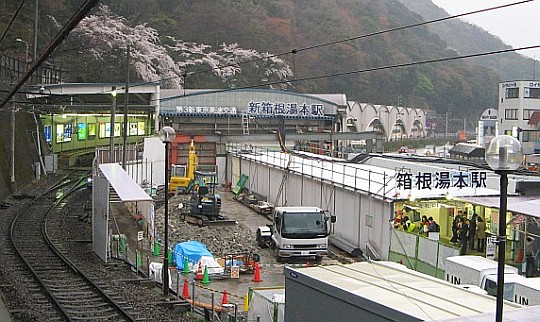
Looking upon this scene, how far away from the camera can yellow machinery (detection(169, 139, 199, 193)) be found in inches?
1125

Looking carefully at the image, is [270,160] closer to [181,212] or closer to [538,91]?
[181,212]

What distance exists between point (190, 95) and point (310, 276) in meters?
34.9

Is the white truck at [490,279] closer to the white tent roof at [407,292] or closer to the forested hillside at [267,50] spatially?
the white tent roof at [407,292]

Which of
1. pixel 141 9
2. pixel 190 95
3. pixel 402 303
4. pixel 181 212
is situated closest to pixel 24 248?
pixel 181 212

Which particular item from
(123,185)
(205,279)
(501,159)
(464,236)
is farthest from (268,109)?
(501,159)

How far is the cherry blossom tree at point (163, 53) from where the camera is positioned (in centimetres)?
5225

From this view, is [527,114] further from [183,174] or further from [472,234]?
[472,234]

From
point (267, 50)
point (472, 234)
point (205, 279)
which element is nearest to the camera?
point (205, 279)

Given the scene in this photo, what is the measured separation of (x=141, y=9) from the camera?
62750 millimetres

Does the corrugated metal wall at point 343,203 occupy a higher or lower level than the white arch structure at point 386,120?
lower

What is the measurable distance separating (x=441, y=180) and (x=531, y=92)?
2666cm

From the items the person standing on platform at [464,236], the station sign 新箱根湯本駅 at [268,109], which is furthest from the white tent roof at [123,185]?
the station sign 新箱根湯本駅 at [268,109]

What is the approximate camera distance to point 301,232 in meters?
16.3

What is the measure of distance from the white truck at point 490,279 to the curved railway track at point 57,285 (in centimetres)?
546
